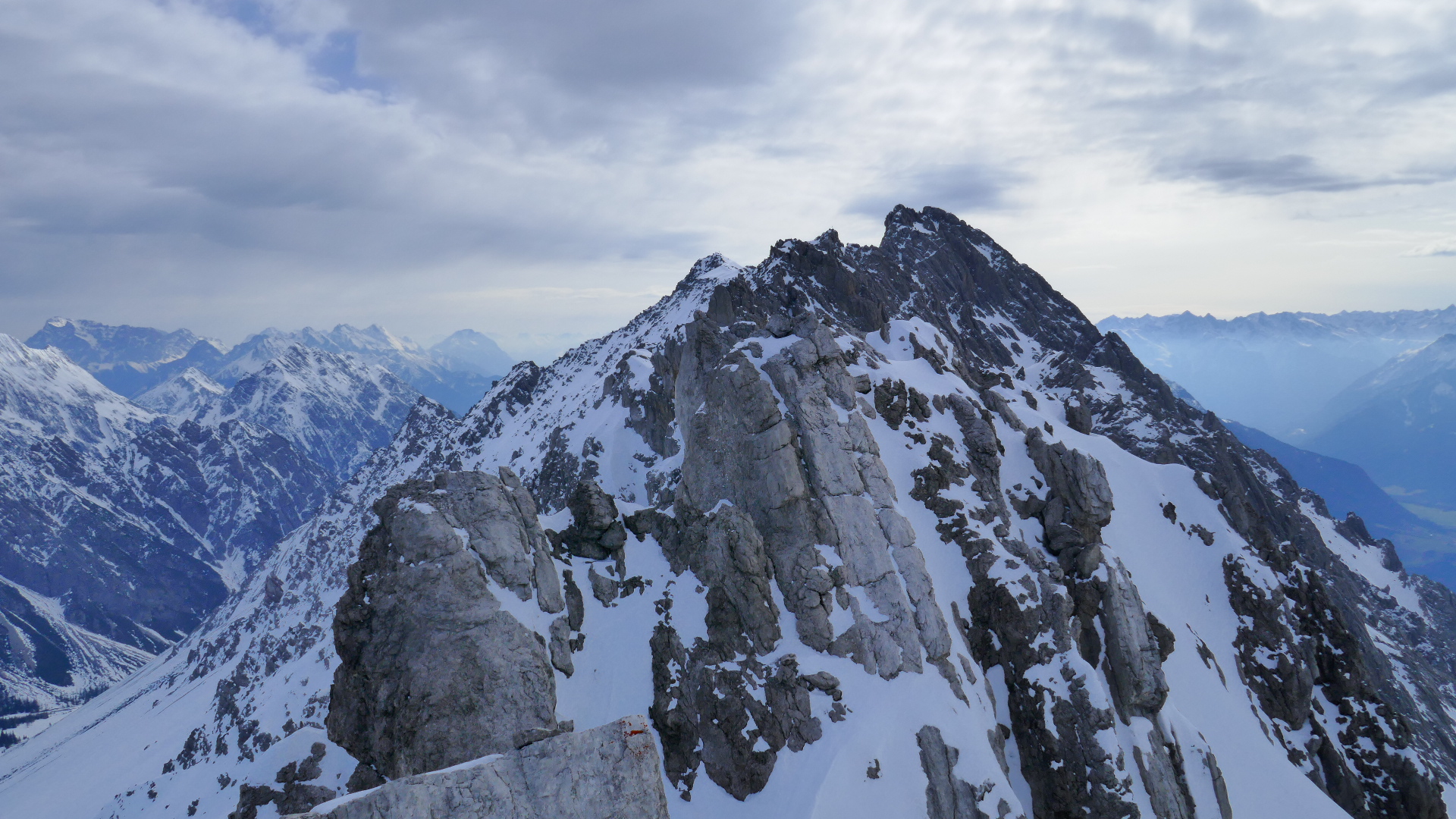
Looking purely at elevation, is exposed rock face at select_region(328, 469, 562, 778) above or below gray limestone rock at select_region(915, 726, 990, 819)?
above

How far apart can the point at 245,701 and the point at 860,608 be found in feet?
572

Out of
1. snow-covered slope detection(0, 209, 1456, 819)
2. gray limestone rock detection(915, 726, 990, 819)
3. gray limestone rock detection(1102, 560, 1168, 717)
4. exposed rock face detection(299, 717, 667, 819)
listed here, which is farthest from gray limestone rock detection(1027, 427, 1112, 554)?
exposed rock face detection(299, 717, 667, 819)

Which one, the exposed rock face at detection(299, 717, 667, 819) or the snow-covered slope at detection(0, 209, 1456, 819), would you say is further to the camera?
the snow-covered slope at detection(0, 209, 1456, 819)

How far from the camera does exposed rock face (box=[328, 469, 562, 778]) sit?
36.9m

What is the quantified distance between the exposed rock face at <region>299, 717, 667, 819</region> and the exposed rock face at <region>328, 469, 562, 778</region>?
1175 cm

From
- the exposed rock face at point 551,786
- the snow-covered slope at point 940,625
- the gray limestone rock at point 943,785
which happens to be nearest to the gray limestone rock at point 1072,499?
Answer: the snow-covered slope at point 940,625

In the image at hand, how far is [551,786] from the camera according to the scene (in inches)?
954

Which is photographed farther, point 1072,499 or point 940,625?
point 1072,499

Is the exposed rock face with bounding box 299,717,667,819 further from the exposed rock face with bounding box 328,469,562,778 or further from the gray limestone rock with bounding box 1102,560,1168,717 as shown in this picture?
the gray limestone rock with bounding box 1102,560,1168,717

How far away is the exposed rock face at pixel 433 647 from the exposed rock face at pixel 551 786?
1175 centimetres

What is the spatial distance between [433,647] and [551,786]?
1769cm

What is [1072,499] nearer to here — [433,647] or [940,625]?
[940,625]

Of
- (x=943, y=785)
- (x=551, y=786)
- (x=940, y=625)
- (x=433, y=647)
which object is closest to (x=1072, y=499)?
(x=940, y=625)

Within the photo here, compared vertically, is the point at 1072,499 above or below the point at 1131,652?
above
